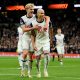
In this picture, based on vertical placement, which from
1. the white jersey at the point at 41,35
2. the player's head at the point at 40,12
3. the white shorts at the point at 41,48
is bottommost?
the white shorts at the point at 41,48

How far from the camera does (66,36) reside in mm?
53438

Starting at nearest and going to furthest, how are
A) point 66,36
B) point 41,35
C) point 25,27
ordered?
point 25,27 → point 41,35 → point 66,36

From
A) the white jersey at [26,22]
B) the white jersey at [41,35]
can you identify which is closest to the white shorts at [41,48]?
the white jersey at [41,35]

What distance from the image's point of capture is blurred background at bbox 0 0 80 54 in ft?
167

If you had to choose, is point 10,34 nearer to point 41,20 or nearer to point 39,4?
point 39,4

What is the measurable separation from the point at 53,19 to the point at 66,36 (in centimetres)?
331

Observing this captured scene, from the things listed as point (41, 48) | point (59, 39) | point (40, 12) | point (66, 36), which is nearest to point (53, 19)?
point (66, 36)

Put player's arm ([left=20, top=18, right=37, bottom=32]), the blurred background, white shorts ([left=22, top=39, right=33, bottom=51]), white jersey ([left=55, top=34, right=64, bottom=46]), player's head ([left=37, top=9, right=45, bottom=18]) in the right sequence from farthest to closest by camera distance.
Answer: the blurred background → white jersey ([left=55, top=34, right=64, bottom=46]) → white shorts ([left=22, top=39, right=33, bottom=51]) → player's arm ([left=20, top=18, right=37, bottom=32]) → player's head ([left=37, top=9, right=45, bottom=18])

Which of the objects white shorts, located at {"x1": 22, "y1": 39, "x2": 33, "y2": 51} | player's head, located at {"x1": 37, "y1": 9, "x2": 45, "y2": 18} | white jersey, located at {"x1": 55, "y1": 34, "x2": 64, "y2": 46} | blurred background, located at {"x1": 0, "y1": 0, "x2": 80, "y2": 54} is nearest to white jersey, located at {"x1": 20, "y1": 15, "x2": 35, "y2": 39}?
white shorts, located at {"x1": 22, "y1": 39, "x2": 33, "y2": 51}

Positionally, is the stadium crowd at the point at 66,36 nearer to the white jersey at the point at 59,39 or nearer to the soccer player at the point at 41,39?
the white jersey at the point at 59,39

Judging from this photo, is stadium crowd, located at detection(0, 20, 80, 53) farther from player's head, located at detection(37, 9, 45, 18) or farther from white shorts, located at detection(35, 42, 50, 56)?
player's head, located at detection(37, 9, 45, 18)

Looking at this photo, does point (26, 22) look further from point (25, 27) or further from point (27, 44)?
point (27, 44)

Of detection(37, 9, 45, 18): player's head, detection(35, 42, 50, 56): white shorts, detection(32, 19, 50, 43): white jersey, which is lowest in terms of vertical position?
detection(35, 42, 50, 56): white shorts

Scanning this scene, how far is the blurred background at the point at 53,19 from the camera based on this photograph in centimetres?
5084
